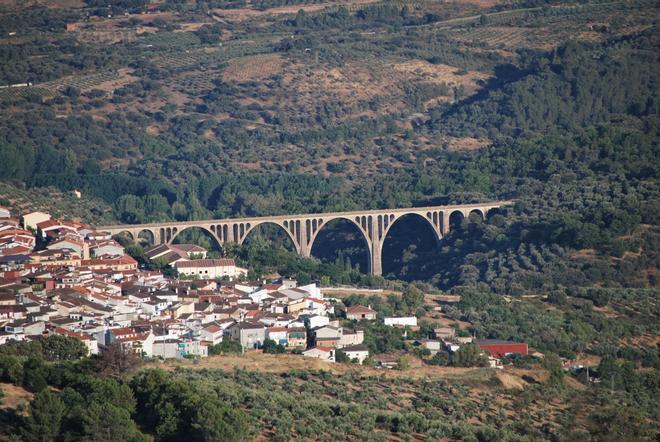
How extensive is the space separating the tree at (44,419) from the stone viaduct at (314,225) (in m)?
48.6

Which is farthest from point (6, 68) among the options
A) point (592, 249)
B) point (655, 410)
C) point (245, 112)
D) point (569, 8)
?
point (655, 410)

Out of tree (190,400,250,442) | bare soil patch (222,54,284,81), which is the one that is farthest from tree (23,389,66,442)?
bare soil patch (222,54,284,81)

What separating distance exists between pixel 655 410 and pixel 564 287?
28441mm

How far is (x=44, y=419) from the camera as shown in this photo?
45281mm

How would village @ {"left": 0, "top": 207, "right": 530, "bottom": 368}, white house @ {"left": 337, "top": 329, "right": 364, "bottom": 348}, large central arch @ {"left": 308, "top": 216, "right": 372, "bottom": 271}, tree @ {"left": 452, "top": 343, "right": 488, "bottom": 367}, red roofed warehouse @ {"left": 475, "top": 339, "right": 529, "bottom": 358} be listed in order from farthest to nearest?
large central arch @ {"left": 308, "top": 216, "right": 372, "bottom": 271}
red roofed warehouse @ {"left": 475, "top": 339, "right": 529, "bottom": 358}
white house @ {"left": 337, "top": 329, "right": 364, "bottom": 348}
tree @ {"left": 452, "top": 343, "right": 488, "bottom": 367}
village @ {"left": 0, "top": 207, "right": 530, "bottom": 368}

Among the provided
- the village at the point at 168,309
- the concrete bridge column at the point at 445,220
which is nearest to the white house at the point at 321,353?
the village at the point at 168,309

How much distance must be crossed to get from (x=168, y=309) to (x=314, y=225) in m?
36.6

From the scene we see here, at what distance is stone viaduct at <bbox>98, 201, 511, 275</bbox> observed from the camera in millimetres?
98062

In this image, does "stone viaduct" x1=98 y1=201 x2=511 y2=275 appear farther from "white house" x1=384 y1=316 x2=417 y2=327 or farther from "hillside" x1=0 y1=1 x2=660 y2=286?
"white house" x1=384 y1=316 x2=417 y2=327

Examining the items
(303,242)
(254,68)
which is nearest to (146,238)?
(303,242)

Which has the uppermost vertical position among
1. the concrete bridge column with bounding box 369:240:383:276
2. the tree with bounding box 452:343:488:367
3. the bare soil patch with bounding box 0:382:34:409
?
the bare soil patch with bounding box 0:382:34:409

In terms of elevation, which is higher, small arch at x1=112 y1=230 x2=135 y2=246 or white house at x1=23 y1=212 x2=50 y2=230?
white house at x1=23 y1=212 x2=50 y2=230

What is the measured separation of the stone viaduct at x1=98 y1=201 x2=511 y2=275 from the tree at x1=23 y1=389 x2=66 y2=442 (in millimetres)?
48649

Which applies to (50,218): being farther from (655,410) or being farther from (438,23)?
(438,23)
